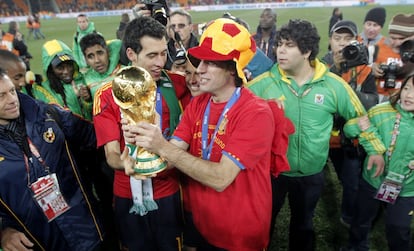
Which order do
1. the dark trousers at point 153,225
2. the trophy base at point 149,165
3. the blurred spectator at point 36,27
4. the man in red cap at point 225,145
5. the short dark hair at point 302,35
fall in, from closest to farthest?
the trophy base at point 149,165 < the man in red cap at point 225,145 < the dark trousers at point 153,225 < the short dark hair at point 302,35 < the blurred spectator at point 36,27

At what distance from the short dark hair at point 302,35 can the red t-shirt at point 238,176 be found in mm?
996

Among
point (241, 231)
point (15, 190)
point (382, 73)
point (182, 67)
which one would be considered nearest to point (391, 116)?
point (382, 73)

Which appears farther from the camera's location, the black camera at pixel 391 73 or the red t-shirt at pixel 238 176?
the black camera at pixel 391 73

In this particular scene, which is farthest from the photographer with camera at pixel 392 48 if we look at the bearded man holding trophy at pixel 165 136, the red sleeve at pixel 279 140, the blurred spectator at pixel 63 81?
the blurred spectator at pixel 63 81

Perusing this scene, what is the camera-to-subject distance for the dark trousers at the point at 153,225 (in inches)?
90.4

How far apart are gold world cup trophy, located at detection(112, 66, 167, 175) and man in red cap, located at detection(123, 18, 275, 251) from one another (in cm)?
6

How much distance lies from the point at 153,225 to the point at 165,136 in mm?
664

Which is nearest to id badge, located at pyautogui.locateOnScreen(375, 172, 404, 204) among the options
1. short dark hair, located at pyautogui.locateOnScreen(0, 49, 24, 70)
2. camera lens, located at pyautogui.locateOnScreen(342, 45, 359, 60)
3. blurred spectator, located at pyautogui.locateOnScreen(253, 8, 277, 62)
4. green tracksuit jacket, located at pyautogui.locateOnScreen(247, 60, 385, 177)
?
green tracksuit jacket, located at pyautogui.locateOnScreen(247, 60, 385, 177)

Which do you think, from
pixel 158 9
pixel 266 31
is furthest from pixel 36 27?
pixel 158 9

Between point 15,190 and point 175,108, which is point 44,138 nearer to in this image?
point 15,190

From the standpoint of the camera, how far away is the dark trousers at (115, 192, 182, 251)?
2.29 metres

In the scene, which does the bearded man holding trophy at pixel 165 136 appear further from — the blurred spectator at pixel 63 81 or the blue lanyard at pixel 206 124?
the blurred spectator at pixel 63 81

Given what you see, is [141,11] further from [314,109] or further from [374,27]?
[374,27]

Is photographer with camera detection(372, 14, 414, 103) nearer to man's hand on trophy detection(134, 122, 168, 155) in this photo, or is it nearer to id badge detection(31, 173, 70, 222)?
man's hand on trophy detection(134, 122, 168, 155)
